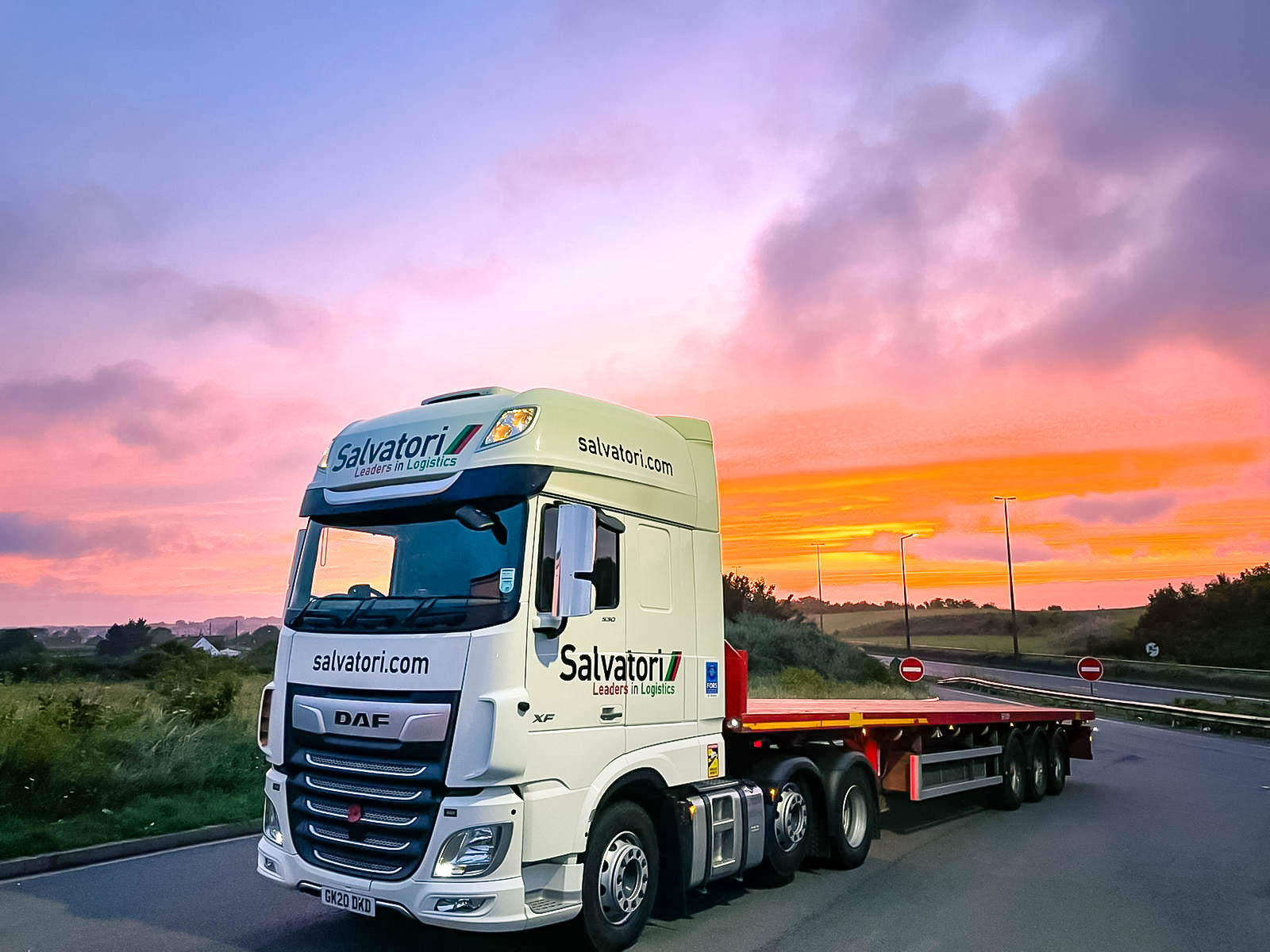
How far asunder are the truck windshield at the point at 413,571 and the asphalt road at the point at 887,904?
2.23m

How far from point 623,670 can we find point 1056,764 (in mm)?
10771

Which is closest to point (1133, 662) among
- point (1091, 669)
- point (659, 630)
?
point (1091, 669)

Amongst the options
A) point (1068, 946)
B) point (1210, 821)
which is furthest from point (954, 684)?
point (1068, 946)

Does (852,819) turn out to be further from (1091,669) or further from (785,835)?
(1091,669)

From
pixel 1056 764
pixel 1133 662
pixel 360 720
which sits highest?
pixel 1133 662

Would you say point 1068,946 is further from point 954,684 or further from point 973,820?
point 954,684

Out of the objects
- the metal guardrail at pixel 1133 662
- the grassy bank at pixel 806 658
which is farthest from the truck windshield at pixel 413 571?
Result: the metal guardrail at pixel 1133 662

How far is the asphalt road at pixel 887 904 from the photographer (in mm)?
6605

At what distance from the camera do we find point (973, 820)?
11984mm

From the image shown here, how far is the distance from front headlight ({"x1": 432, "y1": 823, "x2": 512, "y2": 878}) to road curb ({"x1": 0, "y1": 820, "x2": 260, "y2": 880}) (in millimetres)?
5338

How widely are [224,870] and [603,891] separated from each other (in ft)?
14.2

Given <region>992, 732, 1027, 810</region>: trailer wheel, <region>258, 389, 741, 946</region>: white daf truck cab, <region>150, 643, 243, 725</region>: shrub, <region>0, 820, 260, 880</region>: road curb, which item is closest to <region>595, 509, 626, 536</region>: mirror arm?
<region>258, 389, 741, 946</region>: white daf truck cab

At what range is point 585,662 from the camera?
6148 millimetres

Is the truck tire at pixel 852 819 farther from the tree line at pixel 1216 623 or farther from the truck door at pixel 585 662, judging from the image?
the tree line at pixel 1216 623
